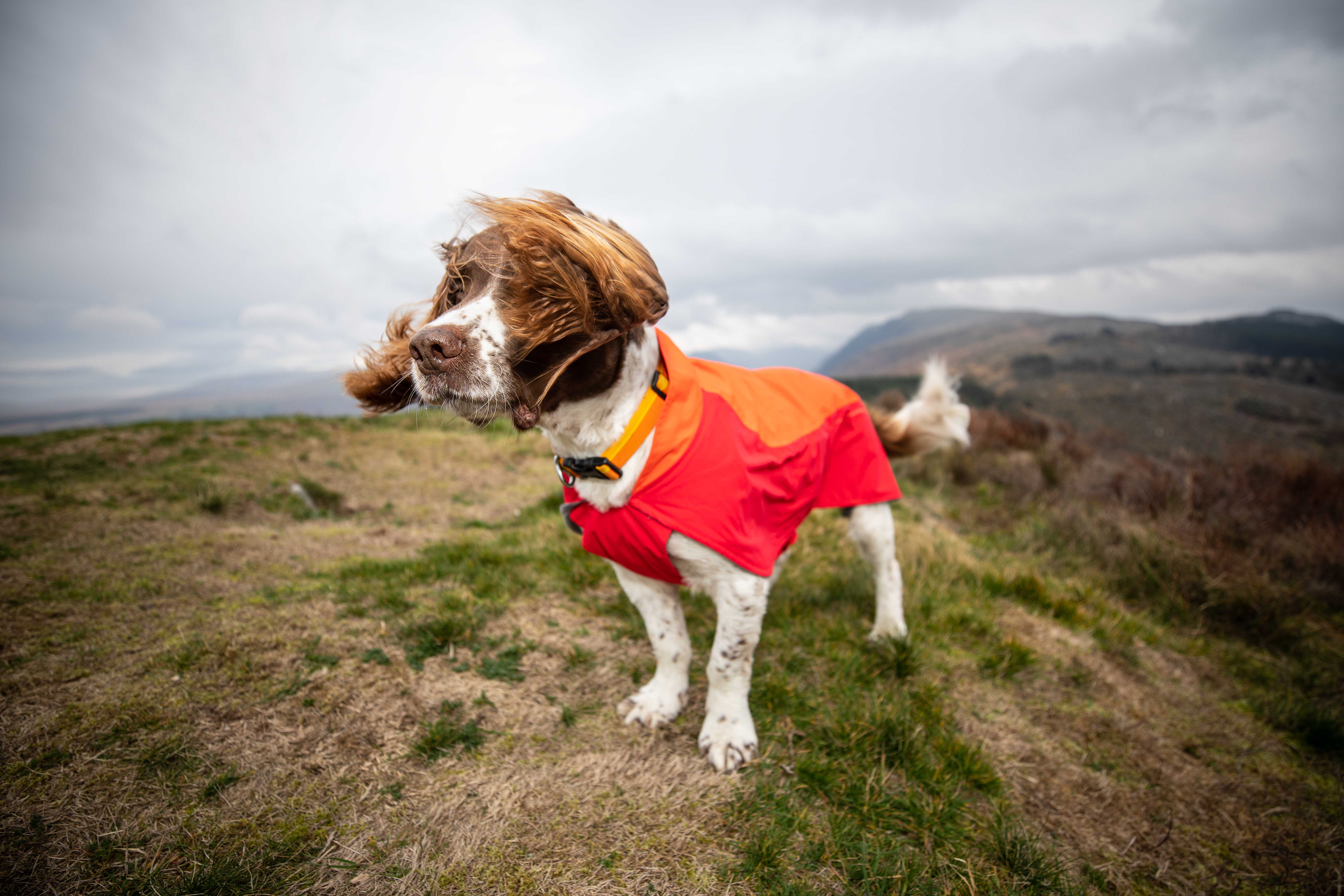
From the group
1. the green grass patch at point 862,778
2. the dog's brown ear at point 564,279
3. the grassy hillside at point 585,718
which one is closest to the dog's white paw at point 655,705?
the grassy hillside at point 585,718

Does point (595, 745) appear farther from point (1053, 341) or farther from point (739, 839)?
point (1053, 341)

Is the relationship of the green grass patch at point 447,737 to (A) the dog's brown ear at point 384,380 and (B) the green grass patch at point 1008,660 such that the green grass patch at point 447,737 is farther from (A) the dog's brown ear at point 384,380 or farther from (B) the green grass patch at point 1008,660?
(B) the green grass patch at point 1008,660

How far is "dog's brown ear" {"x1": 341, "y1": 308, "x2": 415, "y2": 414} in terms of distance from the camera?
2289 millimetres

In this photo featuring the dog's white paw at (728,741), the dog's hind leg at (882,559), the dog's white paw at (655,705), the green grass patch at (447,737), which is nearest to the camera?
the green grass patch at (447,737)

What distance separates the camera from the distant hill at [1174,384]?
1492 centimetres

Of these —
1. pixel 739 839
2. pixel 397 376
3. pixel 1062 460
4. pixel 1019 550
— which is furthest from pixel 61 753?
pixel 1062 460

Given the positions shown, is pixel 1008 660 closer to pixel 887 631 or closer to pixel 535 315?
pixel 887 631

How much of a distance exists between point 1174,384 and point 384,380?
3097 centimetres

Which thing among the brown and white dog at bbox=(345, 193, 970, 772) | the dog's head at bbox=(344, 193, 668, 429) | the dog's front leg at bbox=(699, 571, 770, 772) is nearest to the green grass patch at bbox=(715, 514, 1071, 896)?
the dog's front leg at bbox=(699, 571, 770, 772)

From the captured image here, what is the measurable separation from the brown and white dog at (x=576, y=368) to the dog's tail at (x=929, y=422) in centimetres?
219

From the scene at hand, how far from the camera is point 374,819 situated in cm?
202

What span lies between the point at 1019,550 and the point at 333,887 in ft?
21.4

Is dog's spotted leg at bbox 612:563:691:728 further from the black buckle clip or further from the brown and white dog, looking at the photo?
the black buckle clip

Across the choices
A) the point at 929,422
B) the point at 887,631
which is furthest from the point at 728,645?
the point at 929,422
